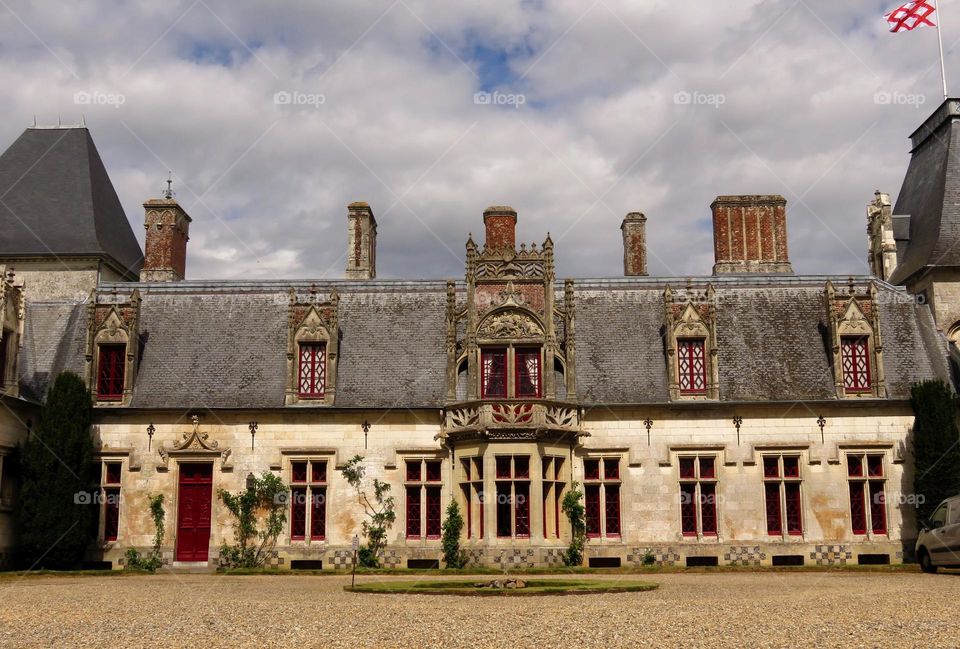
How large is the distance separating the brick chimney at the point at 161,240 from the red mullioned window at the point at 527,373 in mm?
12850

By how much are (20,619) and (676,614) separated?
9.13 m

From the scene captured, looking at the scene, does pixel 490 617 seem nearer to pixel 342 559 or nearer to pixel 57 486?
pixel 342 559

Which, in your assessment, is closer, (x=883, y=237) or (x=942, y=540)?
(x=942, y=540)

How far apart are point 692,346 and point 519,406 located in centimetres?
577

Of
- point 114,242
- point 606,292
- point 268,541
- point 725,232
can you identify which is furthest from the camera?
point 114,242

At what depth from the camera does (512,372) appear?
2586 centimetres

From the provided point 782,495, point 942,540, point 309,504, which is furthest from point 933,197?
point 309,504

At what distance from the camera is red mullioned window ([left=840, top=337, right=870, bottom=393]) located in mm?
26484

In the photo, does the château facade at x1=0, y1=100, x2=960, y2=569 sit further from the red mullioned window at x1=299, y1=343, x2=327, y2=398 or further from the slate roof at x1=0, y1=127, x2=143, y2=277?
the slate roof at x1=0, y1=127, x2=143, y2=277

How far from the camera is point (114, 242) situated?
33.7 meters

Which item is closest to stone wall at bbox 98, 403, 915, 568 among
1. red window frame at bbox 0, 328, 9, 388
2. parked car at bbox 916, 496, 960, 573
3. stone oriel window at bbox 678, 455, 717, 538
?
stone oriel window at bbox 678, 455, 717, 538

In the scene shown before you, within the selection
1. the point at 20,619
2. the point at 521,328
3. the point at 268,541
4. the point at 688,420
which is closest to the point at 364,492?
the point at 268,541

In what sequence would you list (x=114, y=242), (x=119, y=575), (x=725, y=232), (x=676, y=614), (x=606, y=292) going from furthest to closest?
1. (x=114, y=242)
2. (x=725, y=232)
3. (x=606, y=292)
4. (x=119, y=575)
5. (x=676, y=614)

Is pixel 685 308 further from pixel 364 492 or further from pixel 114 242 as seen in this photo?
pixel 114 242
